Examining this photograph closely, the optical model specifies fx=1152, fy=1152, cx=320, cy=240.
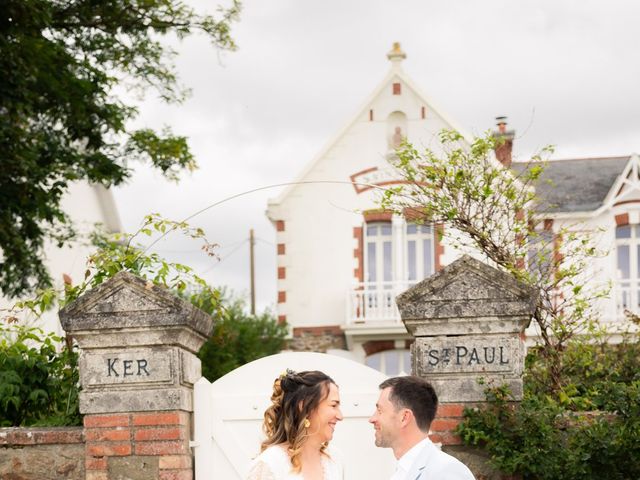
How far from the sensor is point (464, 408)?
729 centimetres

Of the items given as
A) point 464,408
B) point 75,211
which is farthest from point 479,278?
point 75,211

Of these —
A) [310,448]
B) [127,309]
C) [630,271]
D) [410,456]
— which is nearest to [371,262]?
[630,271]

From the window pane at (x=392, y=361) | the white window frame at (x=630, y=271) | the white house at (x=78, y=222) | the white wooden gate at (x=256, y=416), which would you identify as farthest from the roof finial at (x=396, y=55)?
the white wooden gate at (x=256, y=416)

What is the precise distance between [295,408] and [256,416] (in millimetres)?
1973

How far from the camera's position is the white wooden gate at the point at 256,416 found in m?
7.46

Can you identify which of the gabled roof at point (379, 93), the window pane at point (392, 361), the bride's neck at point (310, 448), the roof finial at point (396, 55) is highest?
the roof finial at point (396, 55)

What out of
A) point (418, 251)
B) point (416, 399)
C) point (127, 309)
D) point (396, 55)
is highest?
point (396, 55)

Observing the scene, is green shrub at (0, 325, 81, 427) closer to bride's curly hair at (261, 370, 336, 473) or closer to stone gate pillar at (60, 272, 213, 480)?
stone gate pillar at (60, 272, 213, 480)

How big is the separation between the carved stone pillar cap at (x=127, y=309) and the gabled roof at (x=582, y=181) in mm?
18810

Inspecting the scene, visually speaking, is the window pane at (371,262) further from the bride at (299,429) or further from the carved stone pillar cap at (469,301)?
the bride at (299,429)

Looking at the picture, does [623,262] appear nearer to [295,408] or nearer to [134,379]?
[134,379]

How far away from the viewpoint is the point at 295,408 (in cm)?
566

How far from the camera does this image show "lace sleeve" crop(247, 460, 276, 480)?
5551 millimetres

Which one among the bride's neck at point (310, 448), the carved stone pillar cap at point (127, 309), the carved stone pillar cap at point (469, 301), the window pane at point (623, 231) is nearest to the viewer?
the bride's neck at point (310, 448)
